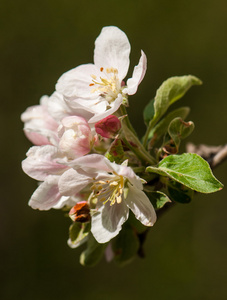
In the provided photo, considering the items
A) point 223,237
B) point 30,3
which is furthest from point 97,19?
point 223,237

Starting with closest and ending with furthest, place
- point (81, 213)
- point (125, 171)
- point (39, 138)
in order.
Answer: point (125, 171) < point (81, 213) < point (39, 138)

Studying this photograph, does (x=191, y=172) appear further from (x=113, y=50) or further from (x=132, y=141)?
(x=113, y=50)

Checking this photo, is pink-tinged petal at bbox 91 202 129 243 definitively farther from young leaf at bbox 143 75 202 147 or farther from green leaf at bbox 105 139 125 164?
young leaf at bbox 143 75 202 147

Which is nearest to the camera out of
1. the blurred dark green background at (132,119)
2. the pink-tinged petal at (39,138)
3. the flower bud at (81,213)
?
the flower bud at (81,213)

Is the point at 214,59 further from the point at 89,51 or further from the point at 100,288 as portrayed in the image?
the point at 100,288

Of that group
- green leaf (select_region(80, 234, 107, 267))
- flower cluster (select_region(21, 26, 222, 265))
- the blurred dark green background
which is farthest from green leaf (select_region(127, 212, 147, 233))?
the blurred dark green background

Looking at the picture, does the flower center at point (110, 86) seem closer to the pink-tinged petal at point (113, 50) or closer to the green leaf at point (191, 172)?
the pink-tinged petal at point (113, 50)

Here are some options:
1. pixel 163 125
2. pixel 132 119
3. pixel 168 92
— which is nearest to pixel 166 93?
pixel 168 92

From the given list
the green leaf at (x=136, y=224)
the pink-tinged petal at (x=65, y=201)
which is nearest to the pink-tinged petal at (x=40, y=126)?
the pink-tinged petal at (x=65, y=201)
